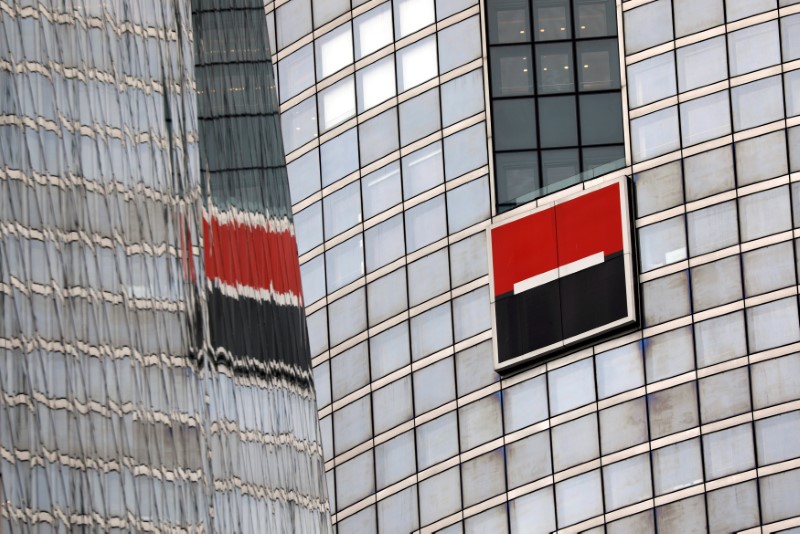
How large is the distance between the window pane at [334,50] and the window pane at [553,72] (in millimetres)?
9491

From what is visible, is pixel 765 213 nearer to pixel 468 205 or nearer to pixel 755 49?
pixel 755 49

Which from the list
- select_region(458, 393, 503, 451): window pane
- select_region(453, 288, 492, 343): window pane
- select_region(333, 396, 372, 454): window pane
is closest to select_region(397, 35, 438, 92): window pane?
select_region(453, 288, 492, 343): window pane

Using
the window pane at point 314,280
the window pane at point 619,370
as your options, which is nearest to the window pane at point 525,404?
the window pane at point 619,370

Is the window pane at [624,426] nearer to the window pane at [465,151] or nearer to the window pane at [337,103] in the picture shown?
the window pane at [465,151]

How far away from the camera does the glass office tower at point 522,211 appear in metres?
80.2

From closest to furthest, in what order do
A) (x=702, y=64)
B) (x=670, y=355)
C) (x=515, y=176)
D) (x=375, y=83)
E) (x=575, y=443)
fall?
1. (x=670, y=355)
2. (x=575, y=443)
3. (x=702, y=64)
4. (x=515, y=176)
5. (x=375, y=83)

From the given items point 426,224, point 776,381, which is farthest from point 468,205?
point 776,381

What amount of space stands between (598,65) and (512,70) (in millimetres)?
3844

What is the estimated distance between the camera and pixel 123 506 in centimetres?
2658

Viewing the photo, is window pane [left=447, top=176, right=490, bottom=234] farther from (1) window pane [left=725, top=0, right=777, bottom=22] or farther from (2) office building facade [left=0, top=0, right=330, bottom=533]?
(2) office building facade [left=0, top=0, right=330, bottom=533]

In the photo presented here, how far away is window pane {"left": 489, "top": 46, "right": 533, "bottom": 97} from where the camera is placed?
8831cm

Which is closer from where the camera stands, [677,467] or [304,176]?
[677,467]

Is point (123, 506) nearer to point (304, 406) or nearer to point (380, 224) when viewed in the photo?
point (304, 406)

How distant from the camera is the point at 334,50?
92.9 m
